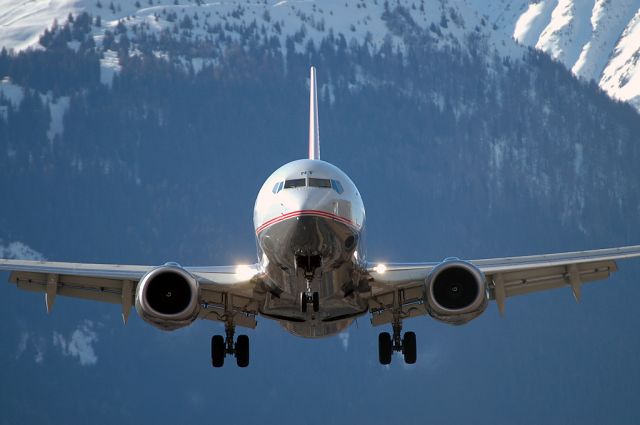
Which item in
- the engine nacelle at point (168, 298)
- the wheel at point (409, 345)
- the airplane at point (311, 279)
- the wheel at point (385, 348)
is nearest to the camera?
the airplane at point (311, 279)

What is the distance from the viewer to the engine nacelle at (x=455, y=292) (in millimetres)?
41188

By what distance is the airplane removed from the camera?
38.5m

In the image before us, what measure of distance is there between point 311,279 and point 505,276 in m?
10.0

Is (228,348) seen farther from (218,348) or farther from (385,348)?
(385,348)

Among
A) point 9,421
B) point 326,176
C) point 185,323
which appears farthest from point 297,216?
point 9,421

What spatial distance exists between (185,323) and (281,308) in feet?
11.4

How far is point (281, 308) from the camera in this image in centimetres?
4322

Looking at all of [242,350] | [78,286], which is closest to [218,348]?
[242,350]

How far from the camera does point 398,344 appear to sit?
46.6 metres

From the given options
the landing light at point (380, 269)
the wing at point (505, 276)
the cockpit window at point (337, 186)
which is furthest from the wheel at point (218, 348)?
the cockpit window at point (337, 186)

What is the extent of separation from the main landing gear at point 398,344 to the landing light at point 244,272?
5865mm

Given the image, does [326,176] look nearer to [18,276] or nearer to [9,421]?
[18,276]

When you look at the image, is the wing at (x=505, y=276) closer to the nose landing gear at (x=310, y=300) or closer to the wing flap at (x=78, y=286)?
the nose landing gear at (x=310, y=300)

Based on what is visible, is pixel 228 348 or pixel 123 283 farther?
pixel 228 348
